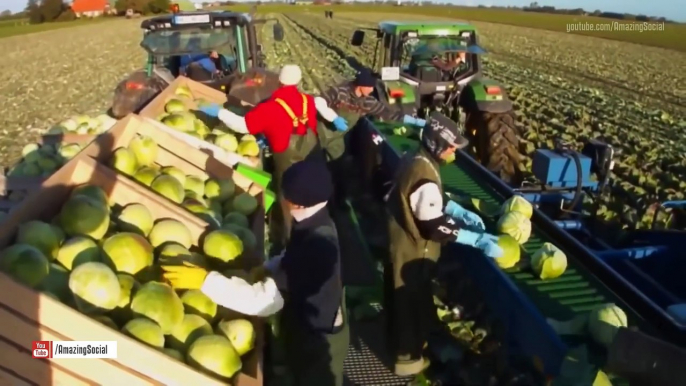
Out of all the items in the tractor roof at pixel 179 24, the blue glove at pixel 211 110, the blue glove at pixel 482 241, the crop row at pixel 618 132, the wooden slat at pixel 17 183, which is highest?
the tractor roof at pixel 179 24

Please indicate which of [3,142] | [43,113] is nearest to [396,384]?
[3,142]

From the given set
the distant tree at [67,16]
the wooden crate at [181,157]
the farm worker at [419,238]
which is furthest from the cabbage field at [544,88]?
the distant tree at [67,16]

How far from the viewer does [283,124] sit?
238 inches

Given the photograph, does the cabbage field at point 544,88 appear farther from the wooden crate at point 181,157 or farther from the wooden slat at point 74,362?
the wooden slat at point 74,362

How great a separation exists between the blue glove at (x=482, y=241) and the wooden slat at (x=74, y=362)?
2.39 m

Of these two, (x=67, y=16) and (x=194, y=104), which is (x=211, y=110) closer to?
(x=194, y=104)

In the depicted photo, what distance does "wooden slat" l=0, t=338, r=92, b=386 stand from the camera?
2375 mm

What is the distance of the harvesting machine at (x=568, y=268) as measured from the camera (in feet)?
12.2

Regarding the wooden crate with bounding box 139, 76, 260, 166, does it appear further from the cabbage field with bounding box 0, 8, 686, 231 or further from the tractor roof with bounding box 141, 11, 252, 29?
the cabbage field with bounding box 0, 8, 686, 231

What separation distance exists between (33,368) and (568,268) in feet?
11.7

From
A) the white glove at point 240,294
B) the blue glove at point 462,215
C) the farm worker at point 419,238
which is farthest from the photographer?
the blue glove at point 462,215

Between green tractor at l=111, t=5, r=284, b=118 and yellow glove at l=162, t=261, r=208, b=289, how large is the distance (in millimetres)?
5253

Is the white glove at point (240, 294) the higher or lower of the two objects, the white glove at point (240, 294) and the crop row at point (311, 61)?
the higher

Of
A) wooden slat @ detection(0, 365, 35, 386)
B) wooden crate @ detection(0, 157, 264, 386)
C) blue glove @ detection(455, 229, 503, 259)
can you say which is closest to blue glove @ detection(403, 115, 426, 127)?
blue glove @ detection(455, 229, 503, 259)
